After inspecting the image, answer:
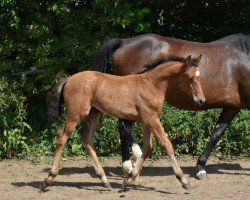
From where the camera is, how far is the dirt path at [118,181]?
657cm

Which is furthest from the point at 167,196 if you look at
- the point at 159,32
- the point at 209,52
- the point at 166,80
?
the point at 159,32

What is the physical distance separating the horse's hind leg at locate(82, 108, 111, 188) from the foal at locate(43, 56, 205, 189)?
28 centimetres

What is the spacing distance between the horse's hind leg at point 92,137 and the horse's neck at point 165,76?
3.24 feet

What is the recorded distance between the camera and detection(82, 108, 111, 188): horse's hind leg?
6.98 m

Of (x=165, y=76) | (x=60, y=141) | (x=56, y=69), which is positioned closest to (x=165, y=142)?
(x=165, y=76)

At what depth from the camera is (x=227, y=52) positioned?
8.04 meters

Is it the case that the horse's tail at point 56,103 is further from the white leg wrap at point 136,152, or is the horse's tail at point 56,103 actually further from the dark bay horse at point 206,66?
the white leg wrap at point 136,152

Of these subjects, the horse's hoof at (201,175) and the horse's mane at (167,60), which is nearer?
the horse's mane at (167,60)

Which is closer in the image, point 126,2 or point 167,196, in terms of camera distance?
point 167,196

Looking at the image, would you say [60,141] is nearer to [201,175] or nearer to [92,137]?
[92,137]

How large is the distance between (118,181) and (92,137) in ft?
2.79

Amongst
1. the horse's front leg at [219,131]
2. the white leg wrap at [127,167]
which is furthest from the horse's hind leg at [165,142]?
the horse's front leg at [219,131]

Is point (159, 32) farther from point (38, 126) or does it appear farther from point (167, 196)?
point (167, 196)

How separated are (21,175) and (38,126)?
235 cm
